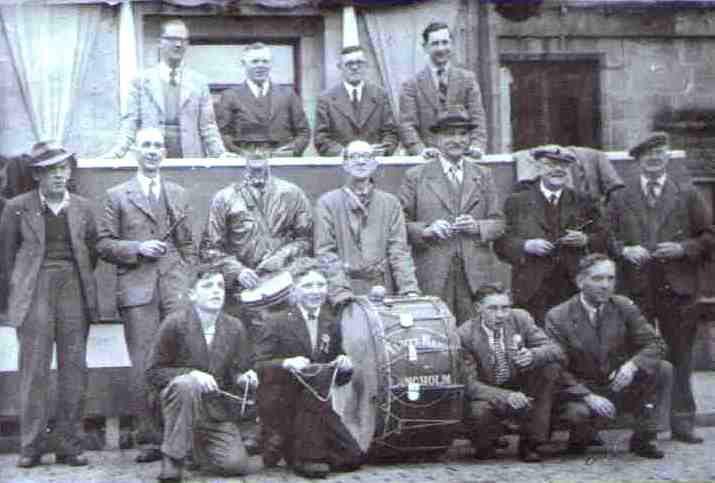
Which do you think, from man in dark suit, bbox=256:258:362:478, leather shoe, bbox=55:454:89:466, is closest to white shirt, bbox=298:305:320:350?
man in dark suit, bbox=256:258:362:478

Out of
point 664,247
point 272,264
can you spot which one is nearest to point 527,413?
point 664,247

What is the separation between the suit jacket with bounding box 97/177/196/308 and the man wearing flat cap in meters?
0.17

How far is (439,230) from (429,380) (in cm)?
123

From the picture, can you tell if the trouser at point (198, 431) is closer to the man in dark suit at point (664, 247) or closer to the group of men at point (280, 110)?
the group of men at point (280, 110)

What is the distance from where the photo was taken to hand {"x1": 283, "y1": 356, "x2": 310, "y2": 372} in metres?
7.24

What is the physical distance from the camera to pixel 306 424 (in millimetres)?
7266

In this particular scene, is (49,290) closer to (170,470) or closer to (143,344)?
(143,344)

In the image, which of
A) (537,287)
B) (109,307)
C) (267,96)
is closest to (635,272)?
(537,287)

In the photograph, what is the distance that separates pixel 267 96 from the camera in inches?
357

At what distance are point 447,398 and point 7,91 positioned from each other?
19.6 ft

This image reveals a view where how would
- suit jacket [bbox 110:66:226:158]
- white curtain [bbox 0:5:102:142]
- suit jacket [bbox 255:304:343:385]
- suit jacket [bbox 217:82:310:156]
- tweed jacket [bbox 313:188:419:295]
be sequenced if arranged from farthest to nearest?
white curtain [bbox 0:5:102:142] < suit jacket [bbox 217:82:310:156] < suit jacket [bbox 110:66:226:158] < tweed jacket [bbox 313:188:419:295] < suit jacket [bbox 255:304:343:385]

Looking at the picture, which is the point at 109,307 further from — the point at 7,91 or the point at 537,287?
the point at 7,91

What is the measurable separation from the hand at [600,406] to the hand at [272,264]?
1972 millimetres

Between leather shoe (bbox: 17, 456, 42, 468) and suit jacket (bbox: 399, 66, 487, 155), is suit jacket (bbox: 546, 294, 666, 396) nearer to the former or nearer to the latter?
suit jacket (bbox: 399, 66, 487, 155)
